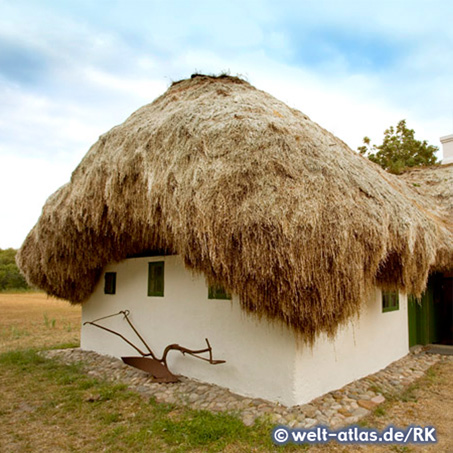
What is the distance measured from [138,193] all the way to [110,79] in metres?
3.03

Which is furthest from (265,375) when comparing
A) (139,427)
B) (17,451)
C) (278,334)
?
(17,451)

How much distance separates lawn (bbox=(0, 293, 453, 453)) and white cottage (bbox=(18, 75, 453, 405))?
853 millimetres

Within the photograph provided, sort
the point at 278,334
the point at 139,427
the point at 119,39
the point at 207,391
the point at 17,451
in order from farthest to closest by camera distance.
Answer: the point at 119,39
the point at 207,391
the point at 278,334
the point at 139,427
the point at 17,451

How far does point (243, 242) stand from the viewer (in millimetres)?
4004

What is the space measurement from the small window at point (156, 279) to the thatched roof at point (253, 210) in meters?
0.35

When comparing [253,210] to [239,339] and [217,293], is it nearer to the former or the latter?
[217,293]

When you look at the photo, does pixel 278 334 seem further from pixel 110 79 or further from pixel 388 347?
pixel 110 79

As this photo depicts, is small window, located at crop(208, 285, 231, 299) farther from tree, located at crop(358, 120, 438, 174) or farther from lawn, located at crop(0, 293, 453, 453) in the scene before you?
tree, located at crop(358, 120, 438, 174)

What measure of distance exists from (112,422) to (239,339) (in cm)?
181

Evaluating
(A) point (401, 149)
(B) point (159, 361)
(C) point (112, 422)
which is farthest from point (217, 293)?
(A) point (401, 149)

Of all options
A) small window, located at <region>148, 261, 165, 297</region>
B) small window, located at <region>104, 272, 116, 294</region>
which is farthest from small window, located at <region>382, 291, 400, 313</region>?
small window, located at <region>104, 272, 116, 294</region>

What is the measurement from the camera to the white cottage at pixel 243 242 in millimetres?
4000

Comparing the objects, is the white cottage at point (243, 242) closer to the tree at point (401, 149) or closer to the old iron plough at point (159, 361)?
the old iron plough at point (159, 361)

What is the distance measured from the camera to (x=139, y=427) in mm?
3910
